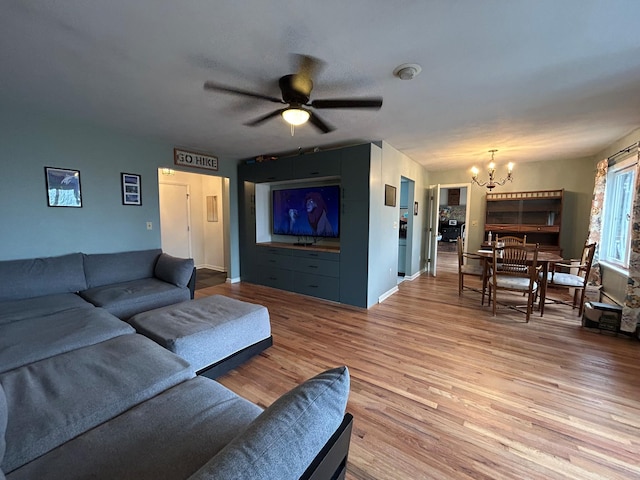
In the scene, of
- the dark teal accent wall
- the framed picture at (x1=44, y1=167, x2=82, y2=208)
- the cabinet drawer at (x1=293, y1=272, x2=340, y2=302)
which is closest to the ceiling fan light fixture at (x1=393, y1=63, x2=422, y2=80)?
the cabinet drawer at (x1=293, y1=272, x2=340, y2=302)

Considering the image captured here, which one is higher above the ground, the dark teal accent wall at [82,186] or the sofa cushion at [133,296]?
the dark teal accent wall at [82,186]

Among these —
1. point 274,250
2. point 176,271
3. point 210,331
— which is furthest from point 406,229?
point 210,331

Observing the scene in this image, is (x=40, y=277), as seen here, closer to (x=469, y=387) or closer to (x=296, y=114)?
(x=296, y=114)

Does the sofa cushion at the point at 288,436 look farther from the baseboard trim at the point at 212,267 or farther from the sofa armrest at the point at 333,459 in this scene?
the baseboard trim at the point at 212,267

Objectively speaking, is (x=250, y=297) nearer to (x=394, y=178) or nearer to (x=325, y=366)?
(x=325, y=366)

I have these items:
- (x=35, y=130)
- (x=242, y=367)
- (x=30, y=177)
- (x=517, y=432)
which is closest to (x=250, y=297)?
(x=242, y=367)

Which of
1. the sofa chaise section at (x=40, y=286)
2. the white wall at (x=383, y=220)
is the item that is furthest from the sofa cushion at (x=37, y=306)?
the white wall at (x=383, y=220)

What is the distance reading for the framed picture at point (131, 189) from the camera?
11.5 feet

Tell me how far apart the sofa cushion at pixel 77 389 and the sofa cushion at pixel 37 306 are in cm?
100

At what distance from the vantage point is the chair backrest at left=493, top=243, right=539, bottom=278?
132 inches

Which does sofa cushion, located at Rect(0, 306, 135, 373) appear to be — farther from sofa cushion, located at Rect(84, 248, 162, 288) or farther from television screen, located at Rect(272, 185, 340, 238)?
television screen, located at Rect(272, 185, 340, 238)

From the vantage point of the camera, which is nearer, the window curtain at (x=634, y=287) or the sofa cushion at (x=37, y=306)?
the sofa cushion at (x=37, y=306)

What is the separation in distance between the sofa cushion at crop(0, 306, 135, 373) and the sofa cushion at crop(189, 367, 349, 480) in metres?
1.78

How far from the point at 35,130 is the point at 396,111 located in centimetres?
378
